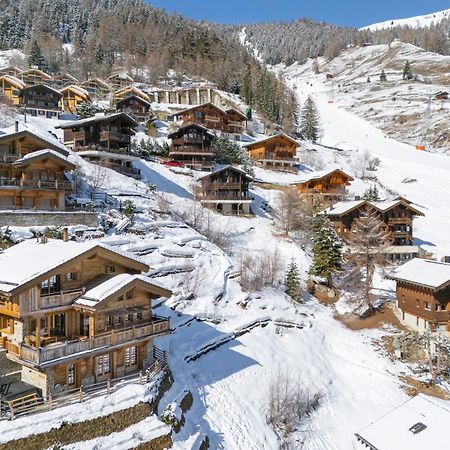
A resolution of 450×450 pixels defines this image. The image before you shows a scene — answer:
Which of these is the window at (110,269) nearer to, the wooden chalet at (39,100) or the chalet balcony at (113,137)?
the chalet balcony at (113,137)

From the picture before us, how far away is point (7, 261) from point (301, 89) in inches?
7475

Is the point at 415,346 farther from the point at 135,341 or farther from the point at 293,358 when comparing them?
the point at 135,341

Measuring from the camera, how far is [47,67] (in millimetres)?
106875

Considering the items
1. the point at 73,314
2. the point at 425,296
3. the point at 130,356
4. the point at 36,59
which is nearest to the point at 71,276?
the point at 73,314

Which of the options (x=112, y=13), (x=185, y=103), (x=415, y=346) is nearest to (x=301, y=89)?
(x=112, y=13)

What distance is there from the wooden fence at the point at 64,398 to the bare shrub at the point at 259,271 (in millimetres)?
15129

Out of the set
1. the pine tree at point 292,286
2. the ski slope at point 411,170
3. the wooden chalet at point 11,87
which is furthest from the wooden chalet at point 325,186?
the wooden chalet at point 11,87

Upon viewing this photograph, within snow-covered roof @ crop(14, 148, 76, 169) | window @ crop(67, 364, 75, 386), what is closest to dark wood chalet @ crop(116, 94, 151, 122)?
snow-covered roof @ crop(14, 148, 76, 169)

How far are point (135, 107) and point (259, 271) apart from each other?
5278cm

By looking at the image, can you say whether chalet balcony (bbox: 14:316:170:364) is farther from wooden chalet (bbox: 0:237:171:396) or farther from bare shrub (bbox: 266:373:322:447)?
bare shrub (bbox: 266:373:322:447)

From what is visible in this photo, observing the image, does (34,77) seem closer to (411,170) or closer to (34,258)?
(411,170)

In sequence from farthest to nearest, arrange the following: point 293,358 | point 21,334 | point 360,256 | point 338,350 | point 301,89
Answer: point 301,89, point 360,256, point 338,350, point 293,358, point 21,334

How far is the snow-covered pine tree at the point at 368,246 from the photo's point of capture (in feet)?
133

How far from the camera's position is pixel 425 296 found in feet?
122
